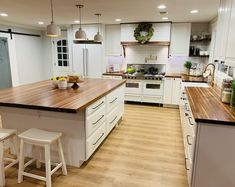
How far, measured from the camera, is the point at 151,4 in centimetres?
327

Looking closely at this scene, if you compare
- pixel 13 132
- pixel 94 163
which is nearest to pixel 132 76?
pixel 94 163

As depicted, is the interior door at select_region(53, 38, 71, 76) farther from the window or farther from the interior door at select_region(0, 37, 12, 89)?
the interior door at select_region(0, 37, 12, 89)

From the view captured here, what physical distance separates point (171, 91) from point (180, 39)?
143 centimetres

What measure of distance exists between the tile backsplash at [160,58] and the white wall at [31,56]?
319 cm

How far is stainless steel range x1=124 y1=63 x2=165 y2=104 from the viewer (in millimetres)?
5215

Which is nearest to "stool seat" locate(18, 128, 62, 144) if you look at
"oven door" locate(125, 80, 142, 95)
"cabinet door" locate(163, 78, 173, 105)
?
"oven door" locate(125, 80, 142, 95)

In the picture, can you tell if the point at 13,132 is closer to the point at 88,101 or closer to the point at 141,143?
the point at 88,101

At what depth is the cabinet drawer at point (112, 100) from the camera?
3.13m

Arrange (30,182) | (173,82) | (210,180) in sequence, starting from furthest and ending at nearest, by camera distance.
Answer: (173,82)
(30,182)
(210,180)

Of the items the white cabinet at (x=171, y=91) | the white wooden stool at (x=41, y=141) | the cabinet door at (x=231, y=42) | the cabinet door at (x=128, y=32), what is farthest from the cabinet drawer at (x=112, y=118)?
the cabinet door at (x=128, y=32)

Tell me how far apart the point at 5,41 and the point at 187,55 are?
5.19m

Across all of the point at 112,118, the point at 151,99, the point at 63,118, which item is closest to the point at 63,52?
the point at 151,99

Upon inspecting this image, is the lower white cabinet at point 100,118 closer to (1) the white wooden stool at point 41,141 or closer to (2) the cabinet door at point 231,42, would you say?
(1) the white wooden stool at point 41,141

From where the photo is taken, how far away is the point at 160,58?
5.61 metres
